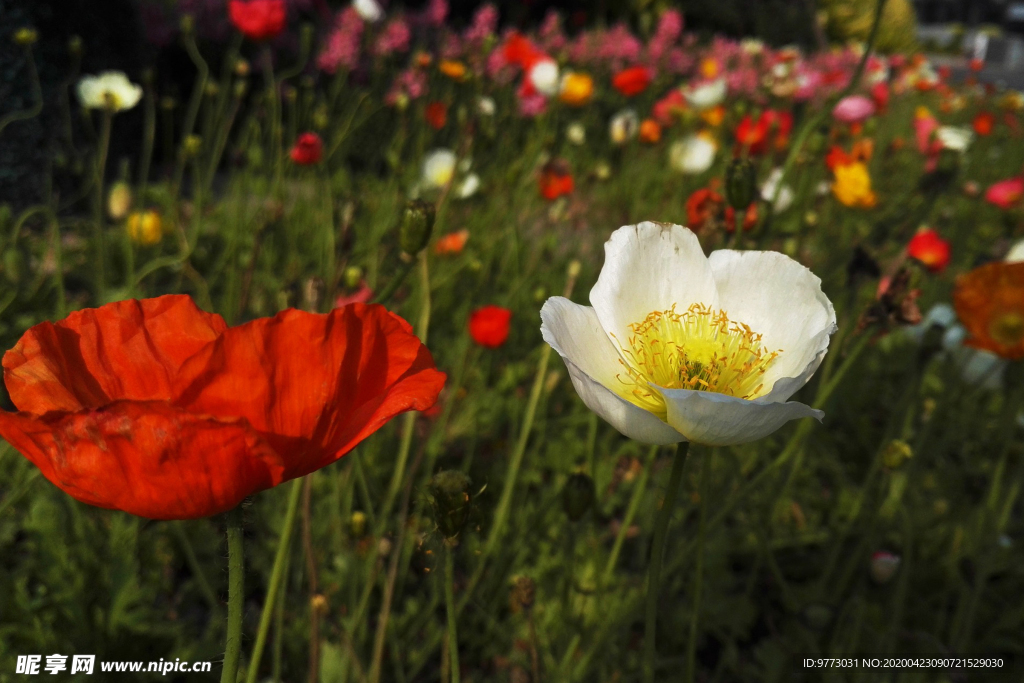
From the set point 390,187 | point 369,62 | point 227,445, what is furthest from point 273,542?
point 369,62

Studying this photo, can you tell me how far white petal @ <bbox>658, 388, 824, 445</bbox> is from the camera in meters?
0.48

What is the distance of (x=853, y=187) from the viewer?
2.04 meters

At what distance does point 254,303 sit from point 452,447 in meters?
0.73

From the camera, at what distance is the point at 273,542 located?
1309 mm

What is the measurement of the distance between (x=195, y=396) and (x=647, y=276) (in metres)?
0.41

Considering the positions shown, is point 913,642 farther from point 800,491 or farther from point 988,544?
point 800,491

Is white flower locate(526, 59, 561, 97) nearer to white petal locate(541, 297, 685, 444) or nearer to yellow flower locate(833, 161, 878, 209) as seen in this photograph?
yellow flower locate(833, 161, 878, 209)

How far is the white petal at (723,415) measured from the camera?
1.59 feet

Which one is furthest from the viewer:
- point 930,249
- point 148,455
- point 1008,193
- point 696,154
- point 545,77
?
point 696,154

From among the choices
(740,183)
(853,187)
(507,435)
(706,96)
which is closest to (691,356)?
(740,183)

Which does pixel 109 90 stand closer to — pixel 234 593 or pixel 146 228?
pixel 146 228

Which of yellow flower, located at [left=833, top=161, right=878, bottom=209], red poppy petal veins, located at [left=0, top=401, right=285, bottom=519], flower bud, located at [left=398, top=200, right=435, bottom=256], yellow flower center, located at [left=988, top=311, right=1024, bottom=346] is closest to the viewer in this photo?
red poppy petal veins, located at [left=0, top=401, right=285, bottom=519]

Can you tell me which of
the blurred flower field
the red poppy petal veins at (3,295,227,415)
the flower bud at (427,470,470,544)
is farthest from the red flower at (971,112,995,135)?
the red poppy petal veins at (3,295,227,415)

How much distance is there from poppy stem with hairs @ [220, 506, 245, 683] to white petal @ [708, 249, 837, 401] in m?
0.42
